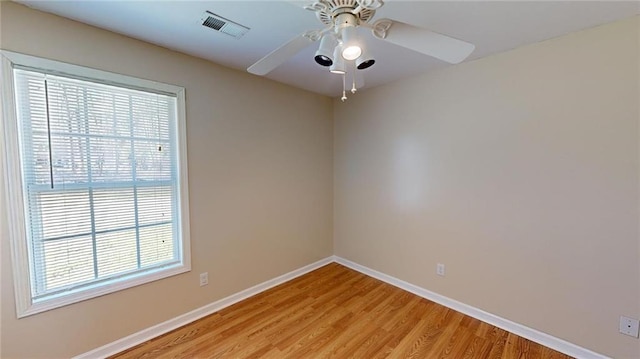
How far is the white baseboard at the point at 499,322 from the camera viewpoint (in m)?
1.81

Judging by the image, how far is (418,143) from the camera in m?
2.61

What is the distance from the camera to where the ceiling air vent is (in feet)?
5.19

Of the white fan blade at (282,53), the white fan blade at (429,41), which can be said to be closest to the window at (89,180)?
the white fan blade at (282,53)

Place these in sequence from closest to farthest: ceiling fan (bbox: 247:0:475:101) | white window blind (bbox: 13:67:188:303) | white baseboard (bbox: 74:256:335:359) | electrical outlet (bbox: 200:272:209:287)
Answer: ceiling fan (bbox: 247:0:475:101) → white window blind (bbox: 13:67:188:303) → white baseboard (bbox: 74:256:335:359) → electrical outlet (bbox: 200:272:209:287)

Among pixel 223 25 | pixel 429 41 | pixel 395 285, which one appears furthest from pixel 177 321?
pixel 429 41

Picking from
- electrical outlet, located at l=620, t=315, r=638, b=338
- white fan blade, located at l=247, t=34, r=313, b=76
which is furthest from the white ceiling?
electrical outlet, located at l=620, t=315, r=638, b=338

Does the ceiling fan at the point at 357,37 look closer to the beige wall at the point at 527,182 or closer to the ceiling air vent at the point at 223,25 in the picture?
the ceiling air vent at the point at 223,25

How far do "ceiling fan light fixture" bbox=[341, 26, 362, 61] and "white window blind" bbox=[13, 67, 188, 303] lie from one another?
163 centimetres

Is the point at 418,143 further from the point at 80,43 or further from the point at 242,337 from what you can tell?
the point at 80,43

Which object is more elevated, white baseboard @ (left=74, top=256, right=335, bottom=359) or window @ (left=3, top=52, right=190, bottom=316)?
window @ (left=3, top=52, right=190, bottom=316)

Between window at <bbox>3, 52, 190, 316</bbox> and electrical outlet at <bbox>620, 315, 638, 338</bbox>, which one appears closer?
window at <bbox>3, 52, 190, 316</bbox>

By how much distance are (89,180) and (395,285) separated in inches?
114

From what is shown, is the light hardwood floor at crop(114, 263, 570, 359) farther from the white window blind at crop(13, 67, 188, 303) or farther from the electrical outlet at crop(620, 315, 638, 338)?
the white window blind at crop(13, 67, 188, 303)

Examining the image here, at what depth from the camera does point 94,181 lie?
176cm
